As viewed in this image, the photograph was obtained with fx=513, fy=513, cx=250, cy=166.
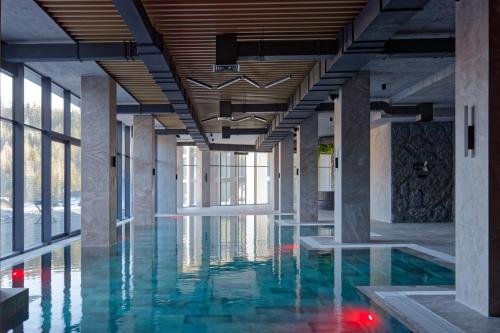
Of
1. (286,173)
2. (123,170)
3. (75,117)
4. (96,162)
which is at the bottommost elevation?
(286,173)

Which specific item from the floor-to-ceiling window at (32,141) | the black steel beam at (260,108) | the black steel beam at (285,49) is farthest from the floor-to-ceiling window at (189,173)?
the black steel beam at (285,49)

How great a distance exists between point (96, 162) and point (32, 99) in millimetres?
2051

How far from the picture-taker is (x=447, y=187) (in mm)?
19078

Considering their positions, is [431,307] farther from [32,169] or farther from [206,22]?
[32,169]

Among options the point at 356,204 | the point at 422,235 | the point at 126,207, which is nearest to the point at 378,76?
the point at 356,204

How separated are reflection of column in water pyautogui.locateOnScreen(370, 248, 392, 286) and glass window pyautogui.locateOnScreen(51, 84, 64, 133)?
28.7 feet

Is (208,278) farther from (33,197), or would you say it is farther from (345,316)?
(33,197)

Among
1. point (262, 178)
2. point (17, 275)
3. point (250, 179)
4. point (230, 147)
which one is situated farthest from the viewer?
point (262, 178)

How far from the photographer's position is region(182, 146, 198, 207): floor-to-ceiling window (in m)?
35.3

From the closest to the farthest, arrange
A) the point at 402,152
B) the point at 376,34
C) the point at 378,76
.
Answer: the point at 376,34 < the point at 378,76 < the point at 402,152

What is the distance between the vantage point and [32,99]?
11953mm

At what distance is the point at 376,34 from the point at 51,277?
6247 mm

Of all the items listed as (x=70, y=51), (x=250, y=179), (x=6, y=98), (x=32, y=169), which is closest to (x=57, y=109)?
(x=32, y=169)

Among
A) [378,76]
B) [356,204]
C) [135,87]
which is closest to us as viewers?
[356,204]
